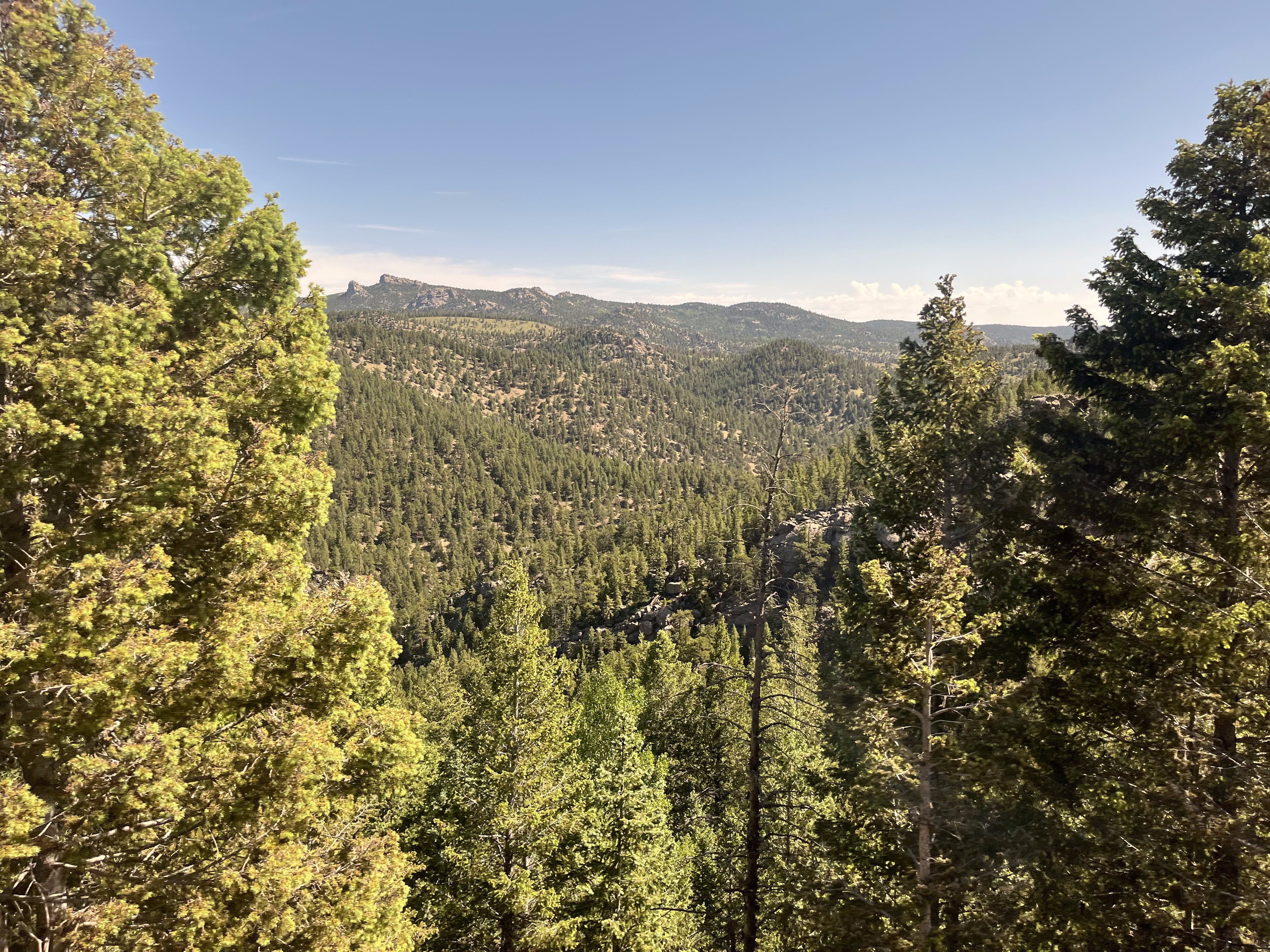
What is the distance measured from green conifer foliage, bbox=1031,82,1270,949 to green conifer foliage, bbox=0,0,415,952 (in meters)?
9.45

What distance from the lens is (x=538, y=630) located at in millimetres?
14445

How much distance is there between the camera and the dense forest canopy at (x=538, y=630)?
17.5 feet

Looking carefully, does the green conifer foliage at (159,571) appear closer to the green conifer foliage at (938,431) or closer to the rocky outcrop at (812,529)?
the green conifer foliage at (938,431)

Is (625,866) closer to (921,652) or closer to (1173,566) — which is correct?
(921,652)

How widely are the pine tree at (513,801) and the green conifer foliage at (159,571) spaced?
6356 millimetres

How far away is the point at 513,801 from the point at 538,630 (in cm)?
377

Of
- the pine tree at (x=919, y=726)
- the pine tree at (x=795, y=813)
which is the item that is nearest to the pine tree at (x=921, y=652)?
the pine tree at (x=919, y=726)

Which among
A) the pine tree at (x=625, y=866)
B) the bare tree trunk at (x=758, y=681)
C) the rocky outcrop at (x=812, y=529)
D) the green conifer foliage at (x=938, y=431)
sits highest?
the green conifer foliage at (x=938, y=431)

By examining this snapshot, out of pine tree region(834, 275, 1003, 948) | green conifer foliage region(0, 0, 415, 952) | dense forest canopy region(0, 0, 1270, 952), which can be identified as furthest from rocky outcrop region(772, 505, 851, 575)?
green conifer foliage region(0, 0, 415, 952)

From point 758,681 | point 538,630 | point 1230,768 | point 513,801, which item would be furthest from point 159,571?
point 1230,768

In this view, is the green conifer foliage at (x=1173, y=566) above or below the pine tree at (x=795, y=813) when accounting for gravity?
above

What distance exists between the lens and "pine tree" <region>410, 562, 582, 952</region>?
12664 millimetres

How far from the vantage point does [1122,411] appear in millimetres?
9883

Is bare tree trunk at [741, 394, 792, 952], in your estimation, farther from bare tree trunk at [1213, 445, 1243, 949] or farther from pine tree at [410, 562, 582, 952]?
bare tree trunk at [1213, 445, 1243, 949]
